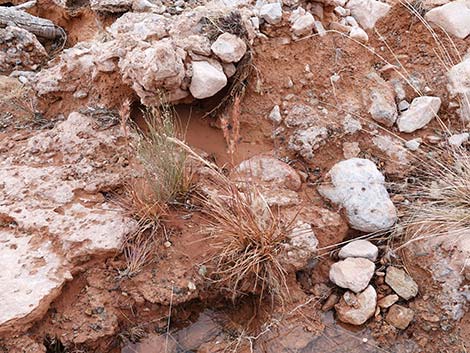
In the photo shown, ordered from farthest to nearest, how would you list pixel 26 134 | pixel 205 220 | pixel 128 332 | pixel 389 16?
pixel 389 16 → pixel 26 134 → pixel 205 220 → pixel 128 332

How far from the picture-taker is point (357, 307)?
247cm

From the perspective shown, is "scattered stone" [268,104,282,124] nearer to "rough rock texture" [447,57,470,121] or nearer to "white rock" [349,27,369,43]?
"white rock" [349,27,369,43]

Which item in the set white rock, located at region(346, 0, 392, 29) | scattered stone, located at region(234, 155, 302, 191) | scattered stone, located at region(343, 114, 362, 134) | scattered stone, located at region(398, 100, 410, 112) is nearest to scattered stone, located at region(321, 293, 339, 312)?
scattered stone, located at region(234, 155, 302, 191)

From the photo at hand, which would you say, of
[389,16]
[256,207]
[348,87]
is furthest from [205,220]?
[389,16]

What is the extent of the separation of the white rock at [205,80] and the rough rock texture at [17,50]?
59.6 inches

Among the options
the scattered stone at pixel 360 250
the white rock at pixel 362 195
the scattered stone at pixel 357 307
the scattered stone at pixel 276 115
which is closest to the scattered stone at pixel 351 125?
the white rock at pixel 362 195

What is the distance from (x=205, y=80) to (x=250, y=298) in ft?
3.70

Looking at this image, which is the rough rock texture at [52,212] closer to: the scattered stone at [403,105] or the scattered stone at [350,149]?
the scattered stone at [350,149]

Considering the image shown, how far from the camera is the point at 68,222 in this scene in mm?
2486

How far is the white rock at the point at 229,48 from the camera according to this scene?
2.81m

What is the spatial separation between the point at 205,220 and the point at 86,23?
7.09ft

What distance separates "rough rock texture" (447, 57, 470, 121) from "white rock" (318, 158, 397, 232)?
663 millimetres

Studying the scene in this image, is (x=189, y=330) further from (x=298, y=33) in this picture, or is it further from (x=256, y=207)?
(x=298, y=33)

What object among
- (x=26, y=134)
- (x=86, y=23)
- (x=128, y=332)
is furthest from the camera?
(x=86, y=23)
